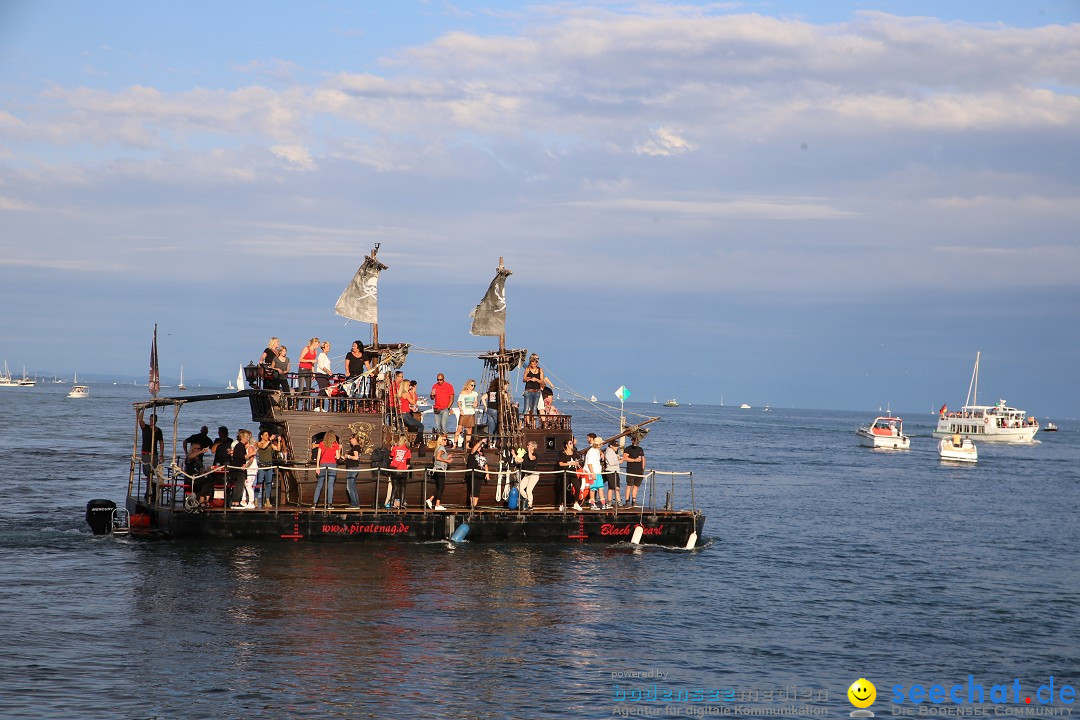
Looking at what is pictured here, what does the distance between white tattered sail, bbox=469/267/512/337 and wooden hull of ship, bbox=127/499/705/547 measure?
17.4ft

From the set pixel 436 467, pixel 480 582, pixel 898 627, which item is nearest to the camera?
pixel 898 627

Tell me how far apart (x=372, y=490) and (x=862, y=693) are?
48.6 feet

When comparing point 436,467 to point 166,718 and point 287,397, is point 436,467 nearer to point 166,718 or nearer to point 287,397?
point 287,397

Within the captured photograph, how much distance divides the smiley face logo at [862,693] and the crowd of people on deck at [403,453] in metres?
11.8

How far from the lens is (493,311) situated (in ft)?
101

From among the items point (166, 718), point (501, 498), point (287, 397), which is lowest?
point (166, 718)

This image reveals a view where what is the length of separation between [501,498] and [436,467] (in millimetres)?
2111

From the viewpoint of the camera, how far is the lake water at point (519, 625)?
1596 centimetres

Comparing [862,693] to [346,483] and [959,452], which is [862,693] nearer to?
[346,483]

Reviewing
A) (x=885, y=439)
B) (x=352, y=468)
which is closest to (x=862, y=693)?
(x=352, y=468)

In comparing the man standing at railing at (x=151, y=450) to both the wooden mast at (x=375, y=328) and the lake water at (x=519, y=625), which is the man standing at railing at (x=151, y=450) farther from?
the wooden mast at (x=375, y=328)

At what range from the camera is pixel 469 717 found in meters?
15.1

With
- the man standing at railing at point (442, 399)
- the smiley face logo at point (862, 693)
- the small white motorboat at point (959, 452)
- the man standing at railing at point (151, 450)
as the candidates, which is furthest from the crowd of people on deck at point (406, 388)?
the small white motorboat at point (959, 452)

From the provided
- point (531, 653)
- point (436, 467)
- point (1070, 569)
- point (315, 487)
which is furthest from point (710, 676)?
point (1070, 569)
